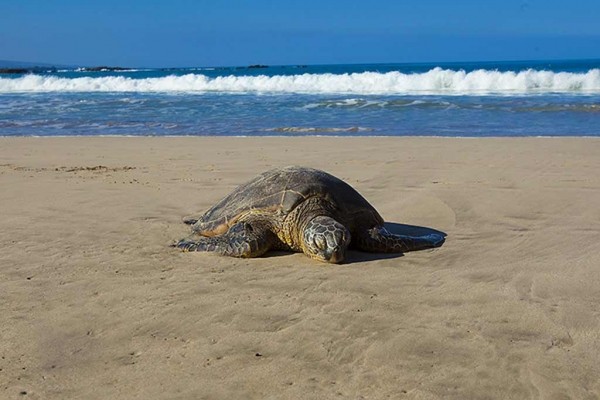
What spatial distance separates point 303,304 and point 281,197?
5.53 ft

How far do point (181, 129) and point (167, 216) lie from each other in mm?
10396

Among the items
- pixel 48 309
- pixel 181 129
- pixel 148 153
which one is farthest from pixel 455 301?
pixel 181 129

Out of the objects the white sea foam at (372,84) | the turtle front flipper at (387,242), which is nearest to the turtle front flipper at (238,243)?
the turtle front flipper at (387,242)

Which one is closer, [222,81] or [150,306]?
[150,306]

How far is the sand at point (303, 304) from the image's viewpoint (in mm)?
3090

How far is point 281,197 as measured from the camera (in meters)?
5.63

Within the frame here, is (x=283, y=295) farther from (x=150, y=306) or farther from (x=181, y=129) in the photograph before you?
(x=181, y=129)

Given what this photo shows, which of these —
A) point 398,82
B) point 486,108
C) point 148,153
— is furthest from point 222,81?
point 148,153

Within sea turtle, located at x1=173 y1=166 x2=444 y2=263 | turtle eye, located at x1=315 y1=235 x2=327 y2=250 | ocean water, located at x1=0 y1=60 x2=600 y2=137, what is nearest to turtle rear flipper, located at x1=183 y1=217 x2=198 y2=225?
sea turtle, located at x1=173 y1=166 x2=444 y2=263

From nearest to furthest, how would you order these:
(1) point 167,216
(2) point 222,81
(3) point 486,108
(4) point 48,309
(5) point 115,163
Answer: (4) point 48,309
(1) point 167,216
(5) point 115,163
(3) point 486,108
(2) point 222,81

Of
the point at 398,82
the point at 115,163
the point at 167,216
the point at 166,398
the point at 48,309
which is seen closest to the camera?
the point at 166,398

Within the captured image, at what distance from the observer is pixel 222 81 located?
1676 inches

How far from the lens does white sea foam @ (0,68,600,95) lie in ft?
105

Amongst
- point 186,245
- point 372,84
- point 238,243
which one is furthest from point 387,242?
point 372,84
